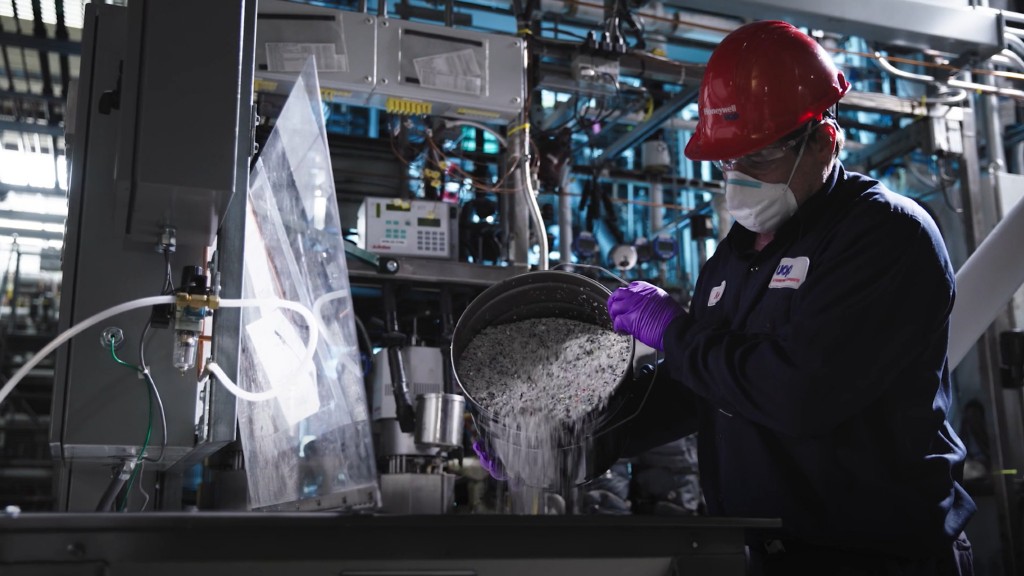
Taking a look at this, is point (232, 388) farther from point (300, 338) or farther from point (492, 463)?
point (492, 463)

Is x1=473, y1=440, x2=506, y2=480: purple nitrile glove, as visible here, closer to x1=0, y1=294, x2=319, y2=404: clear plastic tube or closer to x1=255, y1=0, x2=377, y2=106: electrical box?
x1=0, y1=294, x2=319, y2=404: clear plastic tube

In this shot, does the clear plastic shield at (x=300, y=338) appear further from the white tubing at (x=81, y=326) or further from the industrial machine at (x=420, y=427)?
the industrial machine at (x=420, y=427)

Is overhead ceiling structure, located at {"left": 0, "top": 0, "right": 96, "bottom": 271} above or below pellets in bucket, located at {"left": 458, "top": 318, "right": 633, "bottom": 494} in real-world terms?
above

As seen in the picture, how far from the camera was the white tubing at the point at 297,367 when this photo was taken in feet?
4.35

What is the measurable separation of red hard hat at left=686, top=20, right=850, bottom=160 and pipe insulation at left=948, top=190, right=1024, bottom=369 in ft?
2.31

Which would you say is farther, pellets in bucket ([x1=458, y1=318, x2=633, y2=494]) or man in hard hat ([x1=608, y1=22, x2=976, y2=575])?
pellets in bucket ([x1=458, y1=318, x2=633, y2=494])

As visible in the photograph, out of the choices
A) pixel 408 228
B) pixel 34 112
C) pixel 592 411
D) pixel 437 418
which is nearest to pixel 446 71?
pixel 408 228

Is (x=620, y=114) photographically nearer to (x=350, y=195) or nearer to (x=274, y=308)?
(x=350, y=195)

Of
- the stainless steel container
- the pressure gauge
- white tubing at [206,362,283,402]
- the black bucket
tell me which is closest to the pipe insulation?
the black bucket

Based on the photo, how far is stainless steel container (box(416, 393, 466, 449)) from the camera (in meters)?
2.24

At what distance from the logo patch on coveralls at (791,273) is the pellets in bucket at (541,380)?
0.32 metres

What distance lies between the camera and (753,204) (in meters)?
1.55

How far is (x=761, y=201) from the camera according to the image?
1542 mm

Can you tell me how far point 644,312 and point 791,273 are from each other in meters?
0.26
